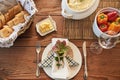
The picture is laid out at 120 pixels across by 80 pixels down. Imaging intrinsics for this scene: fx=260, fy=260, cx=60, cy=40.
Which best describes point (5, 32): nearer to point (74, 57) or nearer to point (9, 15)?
point (9, 15)

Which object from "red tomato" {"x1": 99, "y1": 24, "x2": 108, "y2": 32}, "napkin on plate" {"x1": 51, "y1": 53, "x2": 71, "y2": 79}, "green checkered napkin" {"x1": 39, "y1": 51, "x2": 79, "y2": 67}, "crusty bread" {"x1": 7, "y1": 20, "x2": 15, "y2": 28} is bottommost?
"napkin on plate" {"x1": 51, "y1": 53, "x2": 71, "y2": 79}

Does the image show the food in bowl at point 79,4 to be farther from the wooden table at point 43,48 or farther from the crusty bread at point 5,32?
the crusty bread at point 5,32

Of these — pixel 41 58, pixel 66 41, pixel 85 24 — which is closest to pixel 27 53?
pixel 41 58

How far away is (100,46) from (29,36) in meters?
0.31

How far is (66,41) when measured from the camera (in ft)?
3.51

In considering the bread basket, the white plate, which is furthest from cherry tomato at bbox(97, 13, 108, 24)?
the bread basket

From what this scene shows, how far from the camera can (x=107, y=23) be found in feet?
3.52

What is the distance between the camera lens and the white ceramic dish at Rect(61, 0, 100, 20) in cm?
108

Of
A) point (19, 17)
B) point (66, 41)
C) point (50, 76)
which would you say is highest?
point (19, 17)

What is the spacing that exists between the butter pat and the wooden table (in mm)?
18

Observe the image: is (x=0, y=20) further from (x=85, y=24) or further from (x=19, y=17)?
(x=85, y=24)

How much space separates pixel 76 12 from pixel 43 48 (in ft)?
0.67

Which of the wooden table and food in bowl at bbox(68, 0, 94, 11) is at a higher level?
food in bowl at bbox(68, 0, 94, 11)

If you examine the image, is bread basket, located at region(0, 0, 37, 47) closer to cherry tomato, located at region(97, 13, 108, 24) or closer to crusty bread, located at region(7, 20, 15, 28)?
crusty bread, located at region(7, 20, 15, 28)
